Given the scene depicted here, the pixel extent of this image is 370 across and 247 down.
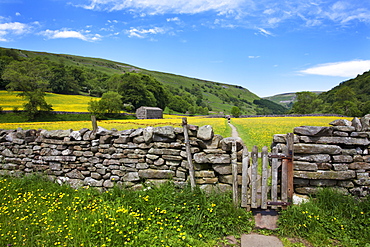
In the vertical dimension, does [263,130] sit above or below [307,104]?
below

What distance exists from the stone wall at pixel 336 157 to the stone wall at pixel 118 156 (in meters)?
1.92

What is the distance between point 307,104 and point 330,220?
3993 inches

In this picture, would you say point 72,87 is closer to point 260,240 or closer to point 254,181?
point 254,181

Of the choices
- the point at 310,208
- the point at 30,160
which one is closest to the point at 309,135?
the point at 310,208

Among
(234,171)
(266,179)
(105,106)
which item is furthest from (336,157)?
(105,106)

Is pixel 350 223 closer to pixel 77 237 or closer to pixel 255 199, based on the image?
pixel 255 199

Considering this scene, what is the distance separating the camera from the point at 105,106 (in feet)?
181

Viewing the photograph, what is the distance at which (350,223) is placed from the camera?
15.2ft

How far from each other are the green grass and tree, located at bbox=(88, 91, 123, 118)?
53.4 metres

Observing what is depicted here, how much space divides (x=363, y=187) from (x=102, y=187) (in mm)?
8100

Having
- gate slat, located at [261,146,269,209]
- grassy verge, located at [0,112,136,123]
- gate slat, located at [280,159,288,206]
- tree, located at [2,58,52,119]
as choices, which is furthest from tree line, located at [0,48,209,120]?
gate slat, located at [280,159,288,206]

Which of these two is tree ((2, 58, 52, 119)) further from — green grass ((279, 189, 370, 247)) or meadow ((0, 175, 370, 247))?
green grass ((279, 189, 370, 247))

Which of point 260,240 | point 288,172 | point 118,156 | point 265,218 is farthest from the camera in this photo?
point 118,156

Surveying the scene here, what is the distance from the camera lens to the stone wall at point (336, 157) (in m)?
5.55
